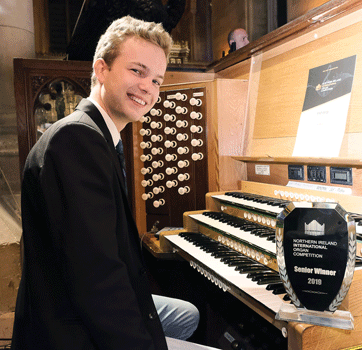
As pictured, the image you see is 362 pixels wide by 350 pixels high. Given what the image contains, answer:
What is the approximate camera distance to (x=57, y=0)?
19.1 ft

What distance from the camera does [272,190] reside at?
2.38m

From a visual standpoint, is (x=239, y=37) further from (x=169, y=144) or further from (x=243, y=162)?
(x=243, y=162)

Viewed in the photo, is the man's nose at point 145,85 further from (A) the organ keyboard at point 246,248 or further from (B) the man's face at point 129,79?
(A) the organ keyboard at point 246,248

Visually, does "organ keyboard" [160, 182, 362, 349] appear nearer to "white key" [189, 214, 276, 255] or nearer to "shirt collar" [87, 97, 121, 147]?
"white key" [189, 214, 276, 255]

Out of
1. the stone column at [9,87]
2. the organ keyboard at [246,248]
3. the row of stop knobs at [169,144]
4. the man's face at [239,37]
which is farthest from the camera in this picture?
the man's face at [239,37]

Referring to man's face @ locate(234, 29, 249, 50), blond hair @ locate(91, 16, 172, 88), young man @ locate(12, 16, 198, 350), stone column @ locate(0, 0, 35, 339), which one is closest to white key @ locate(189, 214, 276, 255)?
young man @ locate(12, 16, 198, 350)

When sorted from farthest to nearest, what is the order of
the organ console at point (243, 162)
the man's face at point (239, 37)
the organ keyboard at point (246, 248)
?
the man's face at point (239, 37) → the organ console at point (243, 162) → the organ keyboard at point (246, 248)

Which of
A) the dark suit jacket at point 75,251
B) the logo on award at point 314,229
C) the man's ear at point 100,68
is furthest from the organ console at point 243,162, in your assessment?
the man's ear at point 100,68

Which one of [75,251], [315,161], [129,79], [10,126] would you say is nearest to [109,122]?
[129,79]

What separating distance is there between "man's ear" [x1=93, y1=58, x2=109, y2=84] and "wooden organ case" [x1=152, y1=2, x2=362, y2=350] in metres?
1.09

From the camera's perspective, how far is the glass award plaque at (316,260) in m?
1.14

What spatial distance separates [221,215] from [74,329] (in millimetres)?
1595

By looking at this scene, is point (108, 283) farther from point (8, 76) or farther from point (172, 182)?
point (8, 76)

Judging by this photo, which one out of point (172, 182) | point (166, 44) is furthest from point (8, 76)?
point (166, 44)
